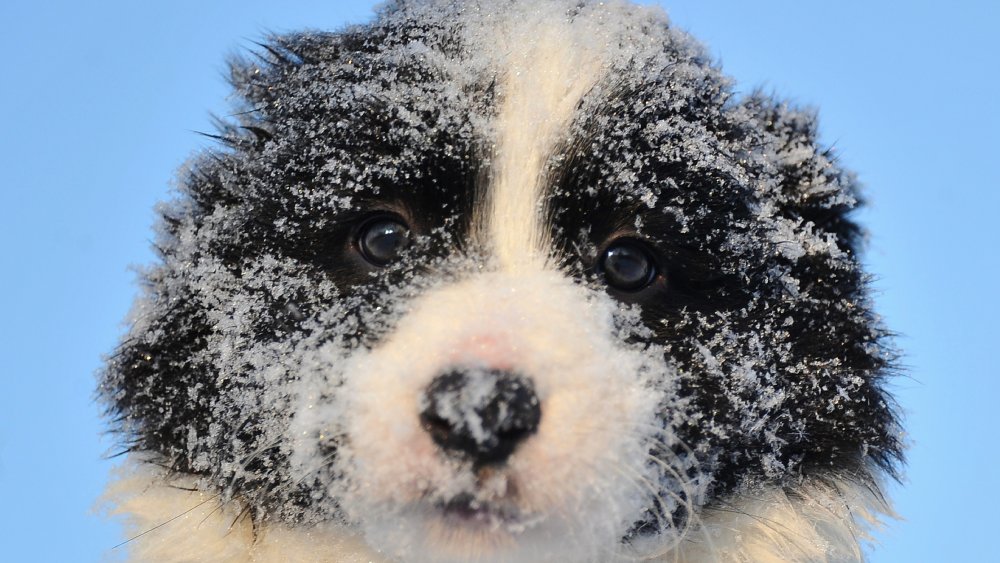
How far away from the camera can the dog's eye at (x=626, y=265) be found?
2.57 metres

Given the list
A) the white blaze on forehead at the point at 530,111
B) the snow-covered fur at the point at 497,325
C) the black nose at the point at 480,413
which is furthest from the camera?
the white blaze on forehead at the point at 530,111

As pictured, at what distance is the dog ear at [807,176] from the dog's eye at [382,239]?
1267mm

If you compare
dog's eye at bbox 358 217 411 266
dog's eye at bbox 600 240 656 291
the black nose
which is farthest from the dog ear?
the black nose

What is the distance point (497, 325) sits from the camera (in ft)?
6.96

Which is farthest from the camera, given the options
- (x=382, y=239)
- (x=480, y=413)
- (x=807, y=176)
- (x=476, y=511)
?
(x=807, y=176)

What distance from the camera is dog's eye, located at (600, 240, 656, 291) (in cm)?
257

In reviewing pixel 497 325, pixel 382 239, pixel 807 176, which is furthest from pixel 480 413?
pixel 807 176

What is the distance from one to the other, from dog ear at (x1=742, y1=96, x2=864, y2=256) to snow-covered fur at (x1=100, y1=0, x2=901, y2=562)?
0.12 meters

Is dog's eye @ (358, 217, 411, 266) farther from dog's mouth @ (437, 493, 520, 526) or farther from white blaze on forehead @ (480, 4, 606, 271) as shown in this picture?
dog's mouth @ (437, 493, 520, 526)

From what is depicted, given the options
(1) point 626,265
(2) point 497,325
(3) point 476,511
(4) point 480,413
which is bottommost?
(3) point 476,511

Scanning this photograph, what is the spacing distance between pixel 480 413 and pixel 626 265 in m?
0.79

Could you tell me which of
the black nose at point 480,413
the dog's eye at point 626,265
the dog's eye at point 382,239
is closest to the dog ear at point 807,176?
the dog's eye at point 626,265

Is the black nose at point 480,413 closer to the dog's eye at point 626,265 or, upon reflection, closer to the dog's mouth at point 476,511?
the dog's mouth at point 476,511

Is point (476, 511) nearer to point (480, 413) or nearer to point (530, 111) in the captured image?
point (480, 413)
